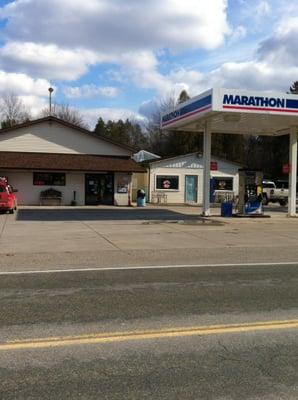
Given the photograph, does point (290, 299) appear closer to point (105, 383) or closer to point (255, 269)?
point (255, 269)

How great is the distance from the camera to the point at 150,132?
82.7 m

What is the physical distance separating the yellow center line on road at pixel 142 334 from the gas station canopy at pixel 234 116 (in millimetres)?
16893

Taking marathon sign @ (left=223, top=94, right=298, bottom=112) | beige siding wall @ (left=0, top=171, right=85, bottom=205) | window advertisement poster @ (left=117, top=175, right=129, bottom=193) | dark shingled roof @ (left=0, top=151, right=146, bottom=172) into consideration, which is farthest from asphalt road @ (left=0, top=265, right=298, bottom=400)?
window advertisement poster @ (left=117, top=175, right=129, bottom=193)

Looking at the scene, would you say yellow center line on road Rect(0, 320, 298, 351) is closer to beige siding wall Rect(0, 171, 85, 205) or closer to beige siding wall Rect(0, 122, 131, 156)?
beige siding wall Rect(0, 171, 85, 205)

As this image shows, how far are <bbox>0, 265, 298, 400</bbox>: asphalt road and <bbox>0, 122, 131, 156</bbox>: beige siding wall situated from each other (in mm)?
27822

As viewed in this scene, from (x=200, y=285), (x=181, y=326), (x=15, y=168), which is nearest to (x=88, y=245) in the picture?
(x=200, y=285)

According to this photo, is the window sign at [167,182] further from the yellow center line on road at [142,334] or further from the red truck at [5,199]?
the yellow center line on road at [142,334]

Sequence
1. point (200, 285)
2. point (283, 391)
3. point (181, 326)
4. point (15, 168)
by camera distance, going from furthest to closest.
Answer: point (15, 168), point (200, 285), point (181, 326), point (283, 391)

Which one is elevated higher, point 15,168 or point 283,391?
point 15,168

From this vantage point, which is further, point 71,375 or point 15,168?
point 15,168

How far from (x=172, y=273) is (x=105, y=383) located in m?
5.70

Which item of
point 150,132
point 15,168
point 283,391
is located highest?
point 150,132

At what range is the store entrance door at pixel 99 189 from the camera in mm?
36312

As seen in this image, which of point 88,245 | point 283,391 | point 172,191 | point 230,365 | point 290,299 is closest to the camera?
point 283,391
